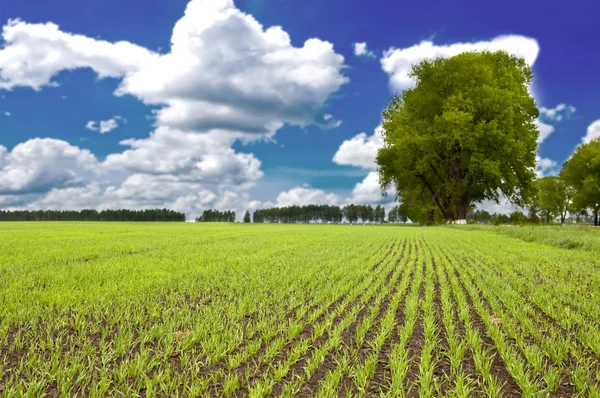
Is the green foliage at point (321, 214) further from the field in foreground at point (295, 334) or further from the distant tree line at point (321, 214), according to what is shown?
the field in foreground at point (295, 334)

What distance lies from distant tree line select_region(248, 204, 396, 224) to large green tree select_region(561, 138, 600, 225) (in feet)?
302

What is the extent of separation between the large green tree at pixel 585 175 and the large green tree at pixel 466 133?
16648mm

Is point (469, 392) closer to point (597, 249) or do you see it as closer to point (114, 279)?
point (114, 279)

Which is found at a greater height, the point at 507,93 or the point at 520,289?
the point at 507,93

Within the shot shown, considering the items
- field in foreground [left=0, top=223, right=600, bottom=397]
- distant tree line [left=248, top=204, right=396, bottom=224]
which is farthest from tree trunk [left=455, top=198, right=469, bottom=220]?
distant tree line [left=248, top=204, right=396, bottom=224]

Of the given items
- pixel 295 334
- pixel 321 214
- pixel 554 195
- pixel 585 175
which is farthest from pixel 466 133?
pixel 321 214

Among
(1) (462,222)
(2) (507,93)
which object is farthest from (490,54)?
(1) (462,222)

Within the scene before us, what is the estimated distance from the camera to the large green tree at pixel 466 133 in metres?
38.2

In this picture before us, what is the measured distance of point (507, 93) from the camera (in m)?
38.2

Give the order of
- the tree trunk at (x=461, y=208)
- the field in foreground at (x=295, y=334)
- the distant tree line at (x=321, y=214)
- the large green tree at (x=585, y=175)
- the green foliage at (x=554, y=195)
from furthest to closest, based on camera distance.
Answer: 1. the distant tree line at (x=321, y=214)
2. the green foliage at (x=554, y=195)
3. the large green tree at (x=585, y=175)
4. the tree trunk at (x=461, y=208)
5. the field in foreground at (x=295, y=334)

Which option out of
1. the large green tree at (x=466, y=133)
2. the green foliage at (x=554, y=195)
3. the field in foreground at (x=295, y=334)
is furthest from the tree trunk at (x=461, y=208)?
the green foliage at (x=554, y=195)

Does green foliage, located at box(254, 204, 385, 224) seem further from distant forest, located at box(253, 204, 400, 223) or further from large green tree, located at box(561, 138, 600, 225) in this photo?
large green tree, located at box(561, 138, 600, 225)

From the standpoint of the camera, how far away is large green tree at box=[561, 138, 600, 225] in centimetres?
5216

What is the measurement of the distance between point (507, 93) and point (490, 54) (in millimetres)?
10572
